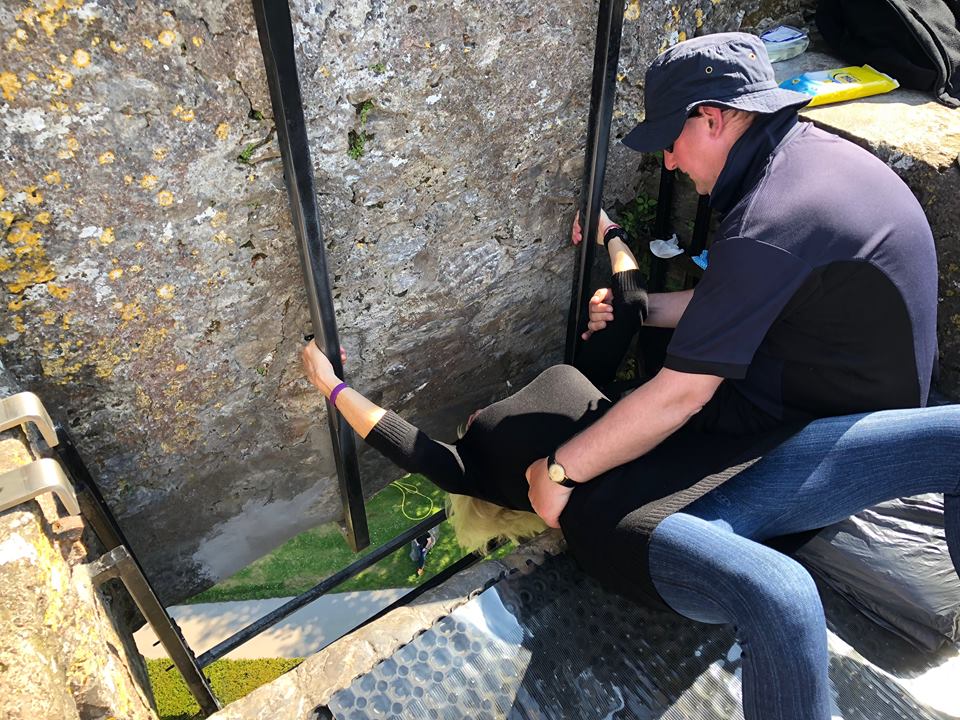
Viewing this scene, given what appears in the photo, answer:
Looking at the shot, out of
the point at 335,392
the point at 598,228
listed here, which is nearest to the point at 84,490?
the point at 335,392

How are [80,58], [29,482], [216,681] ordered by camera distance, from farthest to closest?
[216,681] → [80,58] → [29,482]

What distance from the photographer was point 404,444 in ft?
7.70

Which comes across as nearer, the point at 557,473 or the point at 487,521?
the point at 557,473

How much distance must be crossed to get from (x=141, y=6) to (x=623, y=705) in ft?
7.31

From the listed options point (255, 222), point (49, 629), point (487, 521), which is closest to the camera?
point (49, 629)

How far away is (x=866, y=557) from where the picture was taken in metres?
2.34

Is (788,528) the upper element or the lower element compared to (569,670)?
upper

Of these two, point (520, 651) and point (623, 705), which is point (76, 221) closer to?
point (520, 651)

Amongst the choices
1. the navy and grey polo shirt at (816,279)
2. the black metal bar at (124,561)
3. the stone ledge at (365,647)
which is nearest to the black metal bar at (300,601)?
the black metal bar at (124,561)

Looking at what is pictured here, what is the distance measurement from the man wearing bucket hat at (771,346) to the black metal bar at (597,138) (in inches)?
23.3

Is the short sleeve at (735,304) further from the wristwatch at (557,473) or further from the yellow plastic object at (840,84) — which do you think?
the yellow plastic object at (840,84)

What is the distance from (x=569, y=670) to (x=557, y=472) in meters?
0.59

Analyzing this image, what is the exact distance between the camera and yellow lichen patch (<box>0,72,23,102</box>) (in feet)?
5.39

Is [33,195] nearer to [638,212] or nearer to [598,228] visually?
[598,228]
